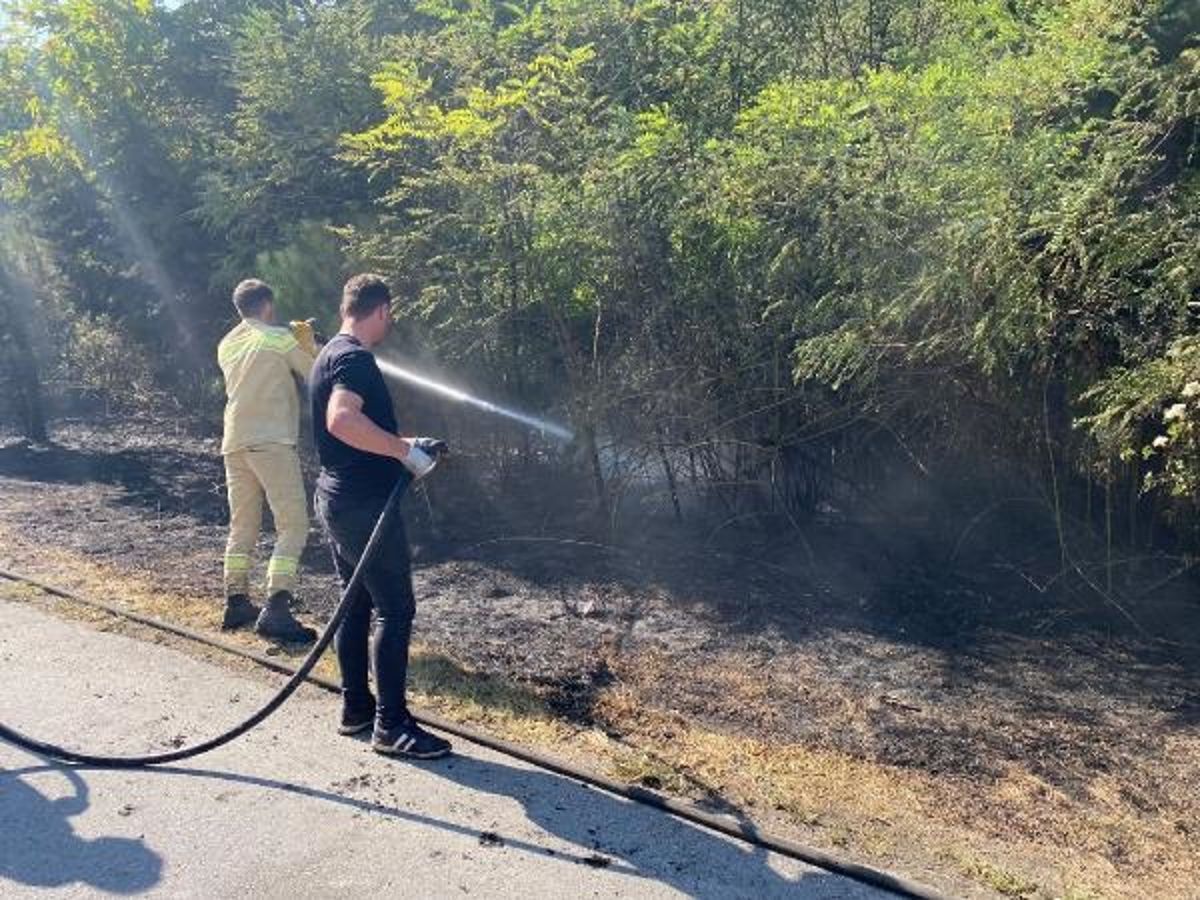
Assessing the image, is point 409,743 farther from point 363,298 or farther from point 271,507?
point 271,507

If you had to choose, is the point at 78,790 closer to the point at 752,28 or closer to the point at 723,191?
the point at 723,191

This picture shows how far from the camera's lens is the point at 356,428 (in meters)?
4.63

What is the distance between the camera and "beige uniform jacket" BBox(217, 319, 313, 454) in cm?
648

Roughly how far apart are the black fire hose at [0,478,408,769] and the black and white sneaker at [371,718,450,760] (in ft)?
1.45

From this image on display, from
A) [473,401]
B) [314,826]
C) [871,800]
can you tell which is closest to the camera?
[314,826]

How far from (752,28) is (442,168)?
2.35 m

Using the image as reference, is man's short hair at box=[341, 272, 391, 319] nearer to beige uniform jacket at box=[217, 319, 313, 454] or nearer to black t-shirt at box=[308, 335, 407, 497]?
black t-shirt at box=[308, 335, 407, 497]

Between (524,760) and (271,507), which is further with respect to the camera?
(271,507)

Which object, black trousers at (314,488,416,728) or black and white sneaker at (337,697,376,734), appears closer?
black trousers at (314,488,416,728)

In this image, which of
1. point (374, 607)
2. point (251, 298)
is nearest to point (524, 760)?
point (374, 607)

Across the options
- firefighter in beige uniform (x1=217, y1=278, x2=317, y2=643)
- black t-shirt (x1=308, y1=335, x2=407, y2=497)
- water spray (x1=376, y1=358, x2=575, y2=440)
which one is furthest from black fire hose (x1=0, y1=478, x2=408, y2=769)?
water spray (x1=376, y1=358, x2=575, y2=440)

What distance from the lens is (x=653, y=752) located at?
483 centimetres

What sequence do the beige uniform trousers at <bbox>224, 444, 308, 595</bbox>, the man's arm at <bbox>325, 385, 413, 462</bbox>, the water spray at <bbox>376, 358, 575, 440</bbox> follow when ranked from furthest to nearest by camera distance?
the water spray at <bbox>376, 358, 575, 440</bbox> < the beige uniform trousers at <bbox>224, 444, 308, 595</bbox> < the man's arm at <bbox>325, 385, 413, 462</bbox>

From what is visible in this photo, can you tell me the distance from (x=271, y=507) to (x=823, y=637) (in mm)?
3160
